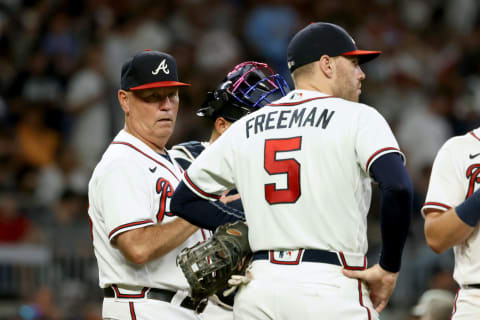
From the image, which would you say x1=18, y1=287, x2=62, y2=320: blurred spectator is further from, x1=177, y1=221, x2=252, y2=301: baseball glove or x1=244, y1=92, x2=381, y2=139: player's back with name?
x1=244, y1=92, x2=381, y2=139: player's back with name

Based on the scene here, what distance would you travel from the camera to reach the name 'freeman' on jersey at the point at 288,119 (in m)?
3.64

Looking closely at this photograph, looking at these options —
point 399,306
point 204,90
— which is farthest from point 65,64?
point 399,306

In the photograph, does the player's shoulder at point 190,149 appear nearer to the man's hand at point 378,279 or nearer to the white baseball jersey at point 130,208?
the white baseball jersey at point 130,208

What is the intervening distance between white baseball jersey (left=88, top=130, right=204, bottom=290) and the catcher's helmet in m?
0.55

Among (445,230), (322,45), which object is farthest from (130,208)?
(445,230)

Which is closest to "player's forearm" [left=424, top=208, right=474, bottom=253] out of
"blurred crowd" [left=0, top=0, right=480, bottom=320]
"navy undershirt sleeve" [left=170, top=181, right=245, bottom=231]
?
"navy undershirt sleeve" [left=170, top=181, right=245, bottom=231]

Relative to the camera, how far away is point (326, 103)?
371cm

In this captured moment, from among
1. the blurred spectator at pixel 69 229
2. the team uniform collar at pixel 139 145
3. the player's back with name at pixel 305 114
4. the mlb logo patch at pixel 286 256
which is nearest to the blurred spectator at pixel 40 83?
the blurred spectator at pixel 69 229

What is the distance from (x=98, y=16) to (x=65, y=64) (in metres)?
1.02

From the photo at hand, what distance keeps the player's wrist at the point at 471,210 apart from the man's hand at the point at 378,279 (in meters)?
0.59

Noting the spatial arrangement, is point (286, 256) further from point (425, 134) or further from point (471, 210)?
point (425, 134)

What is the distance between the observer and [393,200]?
341cm

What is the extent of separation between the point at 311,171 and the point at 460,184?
967mm

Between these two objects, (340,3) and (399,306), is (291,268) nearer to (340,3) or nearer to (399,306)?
(399,306)
